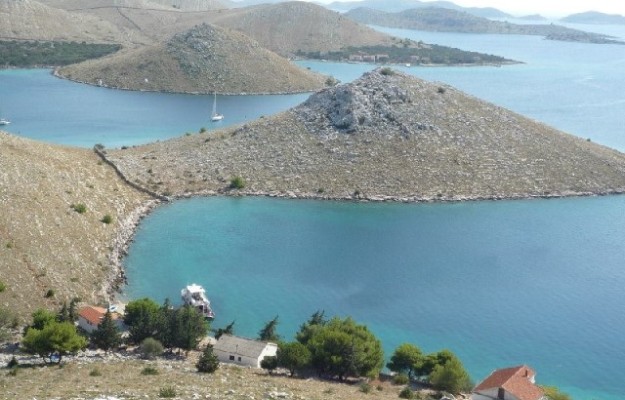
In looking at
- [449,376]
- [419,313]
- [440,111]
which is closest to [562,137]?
[440,111]

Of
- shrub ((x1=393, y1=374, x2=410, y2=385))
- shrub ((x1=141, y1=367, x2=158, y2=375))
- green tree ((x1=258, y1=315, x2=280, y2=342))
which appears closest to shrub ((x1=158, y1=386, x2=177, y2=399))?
shrub ((x1=141, y1=367, x2=158, y2=375))

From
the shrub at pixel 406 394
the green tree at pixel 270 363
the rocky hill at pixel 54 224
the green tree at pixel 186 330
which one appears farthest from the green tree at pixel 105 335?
the shrub at pixel 406 394

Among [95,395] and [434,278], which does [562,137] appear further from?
[95,395]

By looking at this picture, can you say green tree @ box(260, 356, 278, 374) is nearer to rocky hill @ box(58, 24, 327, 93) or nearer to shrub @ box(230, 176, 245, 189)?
shrub @ box(230, 176, 245, 189)

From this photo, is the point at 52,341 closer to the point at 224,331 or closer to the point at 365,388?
the point at 224,331

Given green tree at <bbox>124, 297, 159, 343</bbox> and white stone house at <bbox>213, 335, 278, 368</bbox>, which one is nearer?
white stone house at <bbox>213, 335, 278, 368</bbox>

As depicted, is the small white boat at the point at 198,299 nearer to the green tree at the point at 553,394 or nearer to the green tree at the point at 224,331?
the green tree at the point at 224,331

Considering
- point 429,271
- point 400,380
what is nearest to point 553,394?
point 400,380
